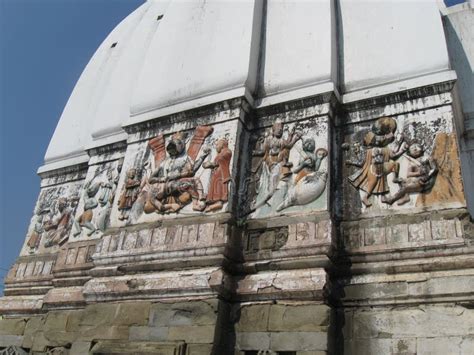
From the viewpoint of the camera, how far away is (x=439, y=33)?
6379 mm

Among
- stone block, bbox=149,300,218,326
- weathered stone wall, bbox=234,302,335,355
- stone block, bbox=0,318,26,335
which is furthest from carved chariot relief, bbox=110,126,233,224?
stone block, bbox=0,318,26,335

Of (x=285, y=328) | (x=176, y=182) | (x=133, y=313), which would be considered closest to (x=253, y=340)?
(x=285, y=328)

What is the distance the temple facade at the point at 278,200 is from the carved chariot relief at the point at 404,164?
0.02 meters

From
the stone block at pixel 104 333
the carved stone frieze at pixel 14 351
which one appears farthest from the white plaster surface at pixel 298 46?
the carved stone frieze at pixel 14 351

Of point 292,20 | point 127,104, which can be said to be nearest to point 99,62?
point 127,104

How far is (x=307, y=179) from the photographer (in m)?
5.92

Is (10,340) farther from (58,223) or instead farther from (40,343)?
(58,223)

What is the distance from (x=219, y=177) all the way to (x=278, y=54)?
223 cm

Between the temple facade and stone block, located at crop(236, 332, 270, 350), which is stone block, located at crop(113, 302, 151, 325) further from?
stone block, located at crop(236, 332, 270, 350)

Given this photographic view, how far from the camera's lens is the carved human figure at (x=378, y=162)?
5.75m

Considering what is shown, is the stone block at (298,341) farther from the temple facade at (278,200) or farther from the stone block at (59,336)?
the stone block at (59,336)

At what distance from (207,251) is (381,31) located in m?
3.91

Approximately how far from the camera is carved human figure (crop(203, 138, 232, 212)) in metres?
6.10

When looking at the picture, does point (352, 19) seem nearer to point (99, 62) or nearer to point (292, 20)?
point (292, 20)
